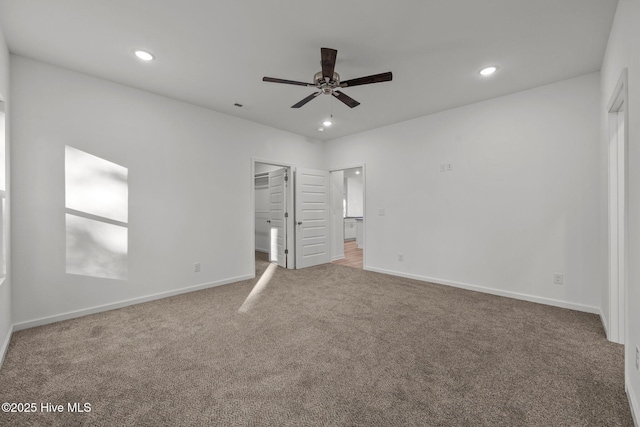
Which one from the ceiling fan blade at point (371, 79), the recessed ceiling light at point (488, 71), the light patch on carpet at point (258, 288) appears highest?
the recessed ceiling light at point (488, 71)

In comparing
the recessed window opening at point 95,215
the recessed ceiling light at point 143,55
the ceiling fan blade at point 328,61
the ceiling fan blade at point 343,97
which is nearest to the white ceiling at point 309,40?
the recessed ceiling light at point 143,55

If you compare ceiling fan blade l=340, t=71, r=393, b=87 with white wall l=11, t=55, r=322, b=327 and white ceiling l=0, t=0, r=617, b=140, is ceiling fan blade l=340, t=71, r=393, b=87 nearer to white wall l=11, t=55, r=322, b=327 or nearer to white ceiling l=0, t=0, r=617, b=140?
white ceiling l=0, t=0, r=617, b=140

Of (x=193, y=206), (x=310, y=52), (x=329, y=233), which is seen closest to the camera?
(x=310, y=52)

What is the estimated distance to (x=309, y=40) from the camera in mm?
2441

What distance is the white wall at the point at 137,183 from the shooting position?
8.93 feet

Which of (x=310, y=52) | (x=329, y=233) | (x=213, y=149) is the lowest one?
(x=329, y=233)

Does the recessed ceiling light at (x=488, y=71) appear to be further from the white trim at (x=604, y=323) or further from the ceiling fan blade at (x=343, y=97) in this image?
the white trim at (x=604, y=323)

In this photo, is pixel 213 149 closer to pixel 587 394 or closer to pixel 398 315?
pixel 398 315

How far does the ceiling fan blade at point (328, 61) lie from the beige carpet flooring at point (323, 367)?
2449 millimetres

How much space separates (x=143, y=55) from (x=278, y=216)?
11.6 ft

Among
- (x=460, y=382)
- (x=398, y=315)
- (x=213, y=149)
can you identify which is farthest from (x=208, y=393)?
(x=213, y=149)

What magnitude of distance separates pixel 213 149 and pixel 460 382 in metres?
4.08

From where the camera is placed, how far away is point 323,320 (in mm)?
2896

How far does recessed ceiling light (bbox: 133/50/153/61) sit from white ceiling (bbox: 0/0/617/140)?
0.23 feet
